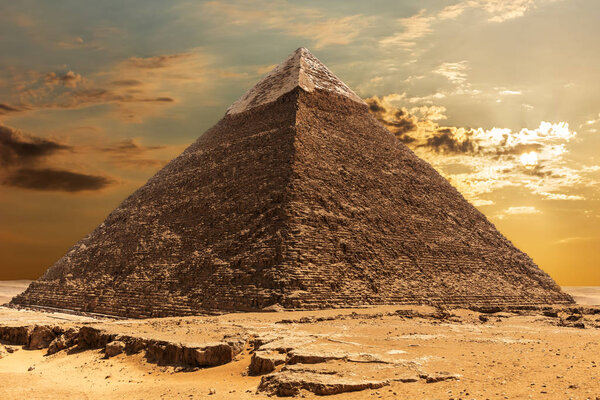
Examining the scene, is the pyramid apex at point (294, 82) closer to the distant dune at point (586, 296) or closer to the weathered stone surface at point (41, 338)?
the weathered stone surface at point (41, 338)

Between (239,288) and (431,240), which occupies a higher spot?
(431,240)

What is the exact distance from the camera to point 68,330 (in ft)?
45.2

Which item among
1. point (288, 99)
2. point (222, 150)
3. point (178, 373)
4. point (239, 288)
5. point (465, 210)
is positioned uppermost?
point (288, 99)

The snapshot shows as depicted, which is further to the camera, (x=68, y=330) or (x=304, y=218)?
(x=304, y=218)

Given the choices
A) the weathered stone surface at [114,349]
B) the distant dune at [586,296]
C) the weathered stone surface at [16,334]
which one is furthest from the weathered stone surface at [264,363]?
the distant dune at [586,296]

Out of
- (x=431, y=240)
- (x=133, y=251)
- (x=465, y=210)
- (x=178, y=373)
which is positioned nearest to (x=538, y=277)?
(x=465, y=210)

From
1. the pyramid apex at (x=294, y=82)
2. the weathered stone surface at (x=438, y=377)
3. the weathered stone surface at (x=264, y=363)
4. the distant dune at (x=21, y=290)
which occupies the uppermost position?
the pyramid apex at (x=294, y=82)

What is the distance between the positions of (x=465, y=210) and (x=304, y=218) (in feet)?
48.9

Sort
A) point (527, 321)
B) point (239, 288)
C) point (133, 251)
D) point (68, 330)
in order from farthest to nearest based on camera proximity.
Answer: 1. point (133, 251)
2. point (239, 288)
3. point (527, 321)
4. point (68, 330)

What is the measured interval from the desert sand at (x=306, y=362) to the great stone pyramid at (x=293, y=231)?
17.3ft

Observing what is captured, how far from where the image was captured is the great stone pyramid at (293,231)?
65.9 feet

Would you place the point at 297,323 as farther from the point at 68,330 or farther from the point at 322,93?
the point at 322,93

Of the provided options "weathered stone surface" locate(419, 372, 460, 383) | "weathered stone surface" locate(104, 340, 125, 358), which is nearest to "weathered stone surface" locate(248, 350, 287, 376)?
"weathered stone surface" locate(419, 372, 460, 383)

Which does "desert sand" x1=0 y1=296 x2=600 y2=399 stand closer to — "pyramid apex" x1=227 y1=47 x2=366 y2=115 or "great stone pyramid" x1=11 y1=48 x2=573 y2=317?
"great stone pyramid" x1=11 y1=48 x2=573 y2=317
